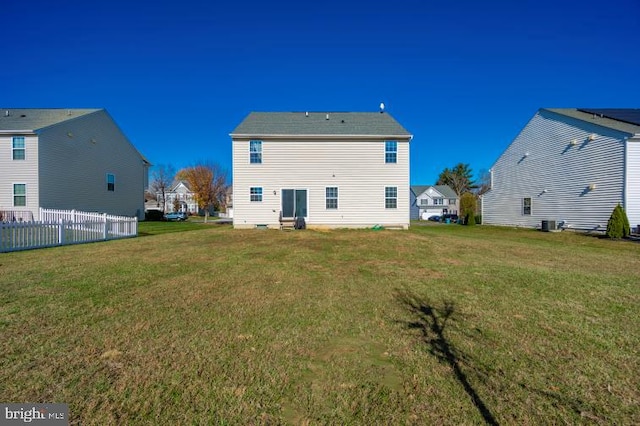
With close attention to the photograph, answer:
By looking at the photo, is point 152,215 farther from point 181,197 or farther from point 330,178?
point 181,197

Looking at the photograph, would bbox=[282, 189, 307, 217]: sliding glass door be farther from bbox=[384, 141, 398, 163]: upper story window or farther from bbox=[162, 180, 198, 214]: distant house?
bbox=[162, 180, 198, 214]: distant house

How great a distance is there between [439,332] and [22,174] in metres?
24.4

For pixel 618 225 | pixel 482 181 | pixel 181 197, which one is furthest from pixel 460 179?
pixel 181 197

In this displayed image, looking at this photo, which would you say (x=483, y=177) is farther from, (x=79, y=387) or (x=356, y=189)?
(x=79, y=387)

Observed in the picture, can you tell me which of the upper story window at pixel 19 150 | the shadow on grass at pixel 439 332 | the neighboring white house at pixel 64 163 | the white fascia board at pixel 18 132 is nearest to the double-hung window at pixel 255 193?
the shadow on grass at pixel 439 332

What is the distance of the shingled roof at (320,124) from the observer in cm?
1631

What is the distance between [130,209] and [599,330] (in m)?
29.7

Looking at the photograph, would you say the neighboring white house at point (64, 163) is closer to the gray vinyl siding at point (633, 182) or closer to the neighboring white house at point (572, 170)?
the neighboring white house at point (572, 170)

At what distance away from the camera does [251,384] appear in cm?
227

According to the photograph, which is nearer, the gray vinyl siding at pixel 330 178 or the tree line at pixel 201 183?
the gray vinyl siding at pixel 330 178

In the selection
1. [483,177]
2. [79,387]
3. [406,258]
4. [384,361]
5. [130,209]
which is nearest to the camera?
[79,387]

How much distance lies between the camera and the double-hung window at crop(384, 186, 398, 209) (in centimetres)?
1652

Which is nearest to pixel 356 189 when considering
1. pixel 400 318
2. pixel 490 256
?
pixel 490 256

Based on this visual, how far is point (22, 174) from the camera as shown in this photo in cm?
1748
